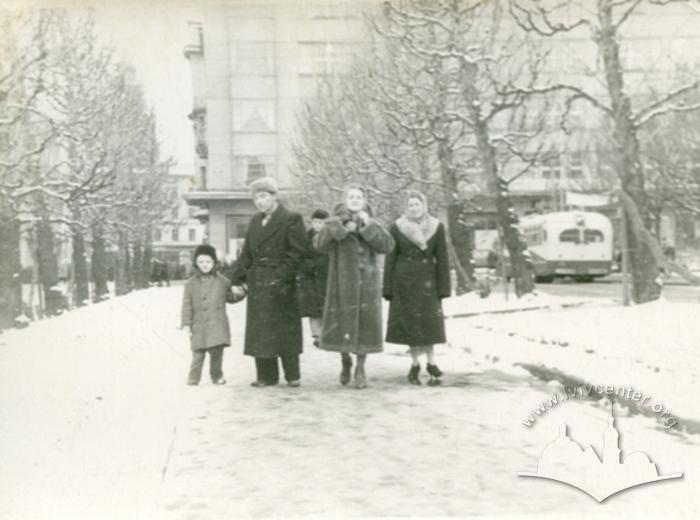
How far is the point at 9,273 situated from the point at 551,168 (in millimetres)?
3074

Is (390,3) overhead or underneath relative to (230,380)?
overhead

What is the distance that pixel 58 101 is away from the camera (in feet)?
16.2

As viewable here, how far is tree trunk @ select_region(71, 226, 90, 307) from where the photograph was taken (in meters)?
5.05

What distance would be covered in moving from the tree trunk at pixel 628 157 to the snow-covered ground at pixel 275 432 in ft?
1.16

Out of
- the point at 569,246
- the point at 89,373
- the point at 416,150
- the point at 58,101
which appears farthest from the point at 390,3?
the point at 569,246

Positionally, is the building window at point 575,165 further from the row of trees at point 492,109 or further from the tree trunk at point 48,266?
the tree trunk at point 48,266

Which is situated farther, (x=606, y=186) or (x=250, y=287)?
(x=606, y=186)

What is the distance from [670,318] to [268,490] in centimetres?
250

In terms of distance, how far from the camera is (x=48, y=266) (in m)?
4.99

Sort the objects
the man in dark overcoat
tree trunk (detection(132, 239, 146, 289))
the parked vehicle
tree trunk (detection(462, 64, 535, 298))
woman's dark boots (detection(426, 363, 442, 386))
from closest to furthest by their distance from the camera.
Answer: tree trunk (detection(132, 239, 146, 289))
the man in dark overcoat
woman's dark boots (detection(426, 363, 442, 386))
tree trunk (detection(462, 64, 535, 298))
the parked vehicle

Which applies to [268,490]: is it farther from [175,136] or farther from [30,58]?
[30,58]

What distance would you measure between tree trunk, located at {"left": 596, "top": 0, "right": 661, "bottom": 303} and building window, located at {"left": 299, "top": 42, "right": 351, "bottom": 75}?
1.41 meters

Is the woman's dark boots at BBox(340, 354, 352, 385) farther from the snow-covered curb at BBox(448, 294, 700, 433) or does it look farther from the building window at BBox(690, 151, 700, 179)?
the building window at BBox(690, 151, 700, 179)

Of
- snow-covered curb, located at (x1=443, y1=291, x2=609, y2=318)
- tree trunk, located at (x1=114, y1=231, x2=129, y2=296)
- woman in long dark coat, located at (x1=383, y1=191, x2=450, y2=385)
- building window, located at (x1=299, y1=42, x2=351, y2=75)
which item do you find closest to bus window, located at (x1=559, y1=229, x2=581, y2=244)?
snow-covered curb, located at (x1=443, y1=291, x2=609, y2=318)
